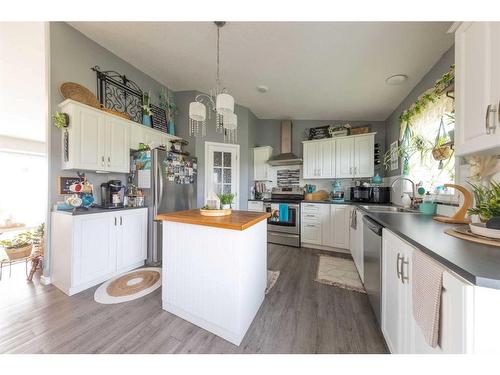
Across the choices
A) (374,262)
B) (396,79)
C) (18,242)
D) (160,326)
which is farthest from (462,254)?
(18,242)

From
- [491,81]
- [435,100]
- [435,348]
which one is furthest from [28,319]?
[435,100]

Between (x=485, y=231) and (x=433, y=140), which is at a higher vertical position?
(x=433, y=140)

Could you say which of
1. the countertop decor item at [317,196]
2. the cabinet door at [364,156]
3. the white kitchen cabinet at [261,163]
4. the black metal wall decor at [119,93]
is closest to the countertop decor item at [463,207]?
the cabinet door at [364,156]

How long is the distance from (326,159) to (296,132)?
41.3 inches

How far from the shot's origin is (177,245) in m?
1.52

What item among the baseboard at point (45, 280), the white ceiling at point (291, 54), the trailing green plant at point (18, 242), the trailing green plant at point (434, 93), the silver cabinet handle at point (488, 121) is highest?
the white ceiling at point (291, 54)

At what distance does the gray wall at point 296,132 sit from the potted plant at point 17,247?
4.14m

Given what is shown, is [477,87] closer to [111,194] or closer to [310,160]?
[310,160]

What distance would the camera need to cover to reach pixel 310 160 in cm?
391

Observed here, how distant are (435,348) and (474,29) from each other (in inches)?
66.5

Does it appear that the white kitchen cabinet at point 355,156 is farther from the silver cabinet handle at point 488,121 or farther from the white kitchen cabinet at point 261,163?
the silver cabinet handle at point 488,121

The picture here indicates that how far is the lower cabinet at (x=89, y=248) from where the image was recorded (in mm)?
1876

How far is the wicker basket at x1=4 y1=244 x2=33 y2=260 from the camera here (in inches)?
95.3
